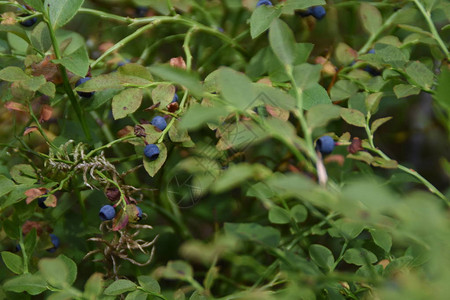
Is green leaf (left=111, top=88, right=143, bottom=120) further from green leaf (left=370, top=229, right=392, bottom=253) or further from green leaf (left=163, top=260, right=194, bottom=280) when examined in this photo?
green leaf (left=370, top=229, right=392, bottom=253)

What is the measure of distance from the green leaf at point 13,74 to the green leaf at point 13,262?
282 millimetres

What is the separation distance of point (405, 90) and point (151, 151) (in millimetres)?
429

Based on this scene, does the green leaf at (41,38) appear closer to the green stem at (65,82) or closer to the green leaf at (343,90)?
the green stem at (65,82)

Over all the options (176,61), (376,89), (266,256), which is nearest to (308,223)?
(266,256)

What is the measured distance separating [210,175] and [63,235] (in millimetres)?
396

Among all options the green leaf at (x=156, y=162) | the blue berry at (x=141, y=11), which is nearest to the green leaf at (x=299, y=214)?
the green leaf at (x=156, y=162)

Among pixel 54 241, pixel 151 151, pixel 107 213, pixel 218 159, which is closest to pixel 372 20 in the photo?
pixel 218 159

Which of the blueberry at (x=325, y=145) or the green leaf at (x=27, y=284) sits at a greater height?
the blueberry at (x=325, y=145)

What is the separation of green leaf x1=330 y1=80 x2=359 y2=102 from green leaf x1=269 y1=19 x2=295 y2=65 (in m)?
0.33

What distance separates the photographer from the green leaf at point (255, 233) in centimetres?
67

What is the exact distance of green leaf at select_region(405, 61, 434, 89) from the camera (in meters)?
0.90

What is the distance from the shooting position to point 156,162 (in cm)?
89

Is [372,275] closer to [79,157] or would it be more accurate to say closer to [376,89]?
[376,89]

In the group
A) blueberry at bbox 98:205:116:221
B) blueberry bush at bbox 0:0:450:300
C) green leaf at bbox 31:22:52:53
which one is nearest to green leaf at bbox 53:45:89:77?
blueberry bush at bbox 0:0:450:300
